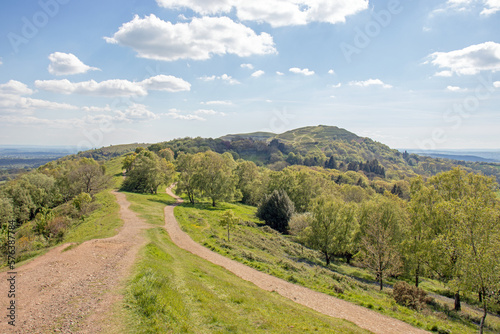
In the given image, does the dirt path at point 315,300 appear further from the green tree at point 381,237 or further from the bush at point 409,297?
the green tree at point 381,237

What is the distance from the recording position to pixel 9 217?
52.7 m

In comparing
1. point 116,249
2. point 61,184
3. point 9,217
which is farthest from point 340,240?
point 61,184

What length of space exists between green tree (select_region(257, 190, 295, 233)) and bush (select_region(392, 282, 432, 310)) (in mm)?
39358

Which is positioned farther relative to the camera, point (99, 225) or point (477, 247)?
point (99, 225)

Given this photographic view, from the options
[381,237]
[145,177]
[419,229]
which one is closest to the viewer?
[381,237]

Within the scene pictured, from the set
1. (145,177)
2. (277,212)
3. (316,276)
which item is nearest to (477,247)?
(316,276)

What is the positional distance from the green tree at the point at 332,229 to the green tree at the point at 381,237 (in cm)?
233

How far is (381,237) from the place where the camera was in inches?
1238

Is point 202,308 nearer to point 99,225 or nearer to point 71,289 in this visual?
point 71,289

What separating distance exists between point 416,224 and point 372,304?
17.0 m

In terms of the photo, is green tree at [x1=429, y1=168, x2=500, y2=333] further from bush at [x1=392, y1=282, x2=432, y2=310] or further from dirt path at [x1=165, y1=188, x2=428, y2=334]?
dirt path at [x1=165, y1=188, x2=428, y2=334]

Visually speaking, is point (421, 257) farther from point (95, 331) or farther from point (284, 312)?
point (95, 331)

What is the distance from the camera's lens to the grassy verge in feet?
39.8

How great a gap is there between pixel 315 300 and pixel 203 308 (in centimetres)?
1066
